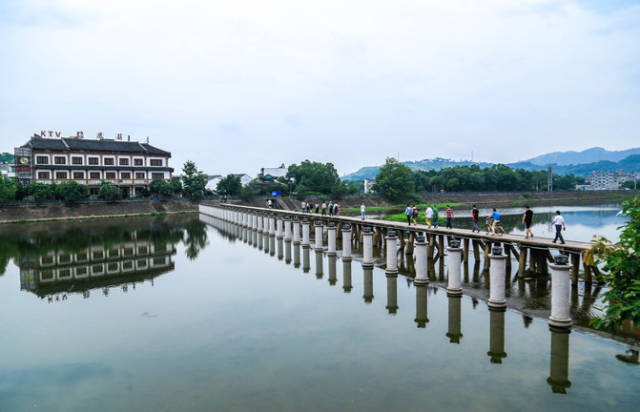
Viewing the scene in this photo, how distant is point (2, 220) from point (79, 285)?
191 feet

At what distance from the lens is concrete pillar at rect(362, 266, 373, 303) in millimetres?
19109

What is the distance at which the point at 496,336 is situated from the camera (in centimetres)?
1368

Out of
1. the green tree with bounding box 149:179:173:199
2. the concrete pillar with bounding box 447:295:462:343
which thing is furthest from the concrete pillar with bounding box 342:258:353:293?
the green tree with bounding box 149:179:173:199

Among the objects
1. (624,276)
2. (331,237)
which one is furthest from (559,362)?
→ (331,237)

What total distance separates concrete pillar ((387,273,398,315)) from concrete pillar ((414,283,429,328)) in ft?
3.01

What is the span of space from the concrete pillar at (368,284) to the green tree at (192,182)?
3160 inches

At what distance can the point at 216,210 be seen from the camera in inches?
2933

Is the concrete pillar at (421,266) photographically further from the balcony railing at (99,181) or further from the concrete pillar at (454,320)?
the balcony railing at (99,181)

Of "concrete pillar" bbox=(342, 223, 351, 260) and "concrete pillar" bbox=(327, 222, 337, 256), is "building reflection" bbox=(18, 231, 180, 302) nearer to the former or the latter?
"concrete pillar" bbox=(327, 222, 337, 256)

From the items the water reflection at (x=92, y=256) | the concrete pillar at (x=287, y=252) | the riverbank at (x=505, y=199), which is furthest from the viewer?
the riverbank at (x=505, y=199)

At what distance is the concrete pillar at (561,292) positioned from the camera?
527 inches

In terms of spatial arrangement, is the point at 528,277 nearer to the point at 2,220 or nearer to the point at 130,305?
the point at 130,305

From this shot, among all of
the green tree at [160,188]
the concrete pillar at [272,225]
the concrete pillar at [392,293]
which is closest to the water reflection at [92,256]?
the concrete pillar at [272,225]

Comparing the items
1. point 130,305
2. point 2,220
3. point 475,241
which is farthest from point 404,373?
point 2,220
